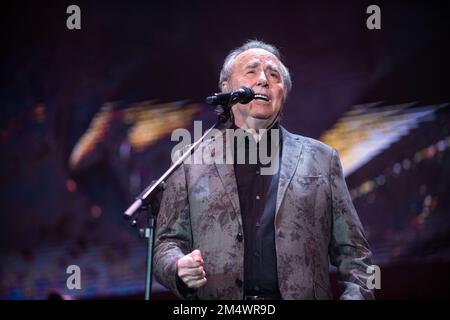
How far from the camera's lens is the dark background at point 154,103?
132 inches

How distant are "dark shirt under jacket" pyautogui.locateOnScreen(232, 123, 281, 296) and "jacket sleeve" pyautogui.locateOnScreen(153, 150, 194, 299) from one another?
240 millimetres

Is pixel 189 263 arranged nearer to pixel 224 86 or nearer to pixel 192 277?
pixel 192 277

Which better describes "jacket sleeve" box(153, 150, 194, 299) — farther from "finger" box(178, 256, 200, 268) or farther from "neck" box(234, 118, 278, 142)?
"neck" box(234, 118, 278, 142)

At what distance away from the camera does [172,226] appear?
232 centimetres

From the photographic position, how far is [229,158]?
240 centimetres

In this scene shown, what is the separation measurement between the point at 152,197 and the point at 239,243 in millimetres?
389

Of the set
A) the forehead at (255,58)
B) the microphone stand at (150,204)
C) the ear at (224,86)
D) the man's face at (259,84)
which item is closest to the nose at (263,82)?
the man's face at (259,84)

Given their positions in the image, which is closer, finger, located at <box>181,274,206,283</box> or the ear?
finger, located at <box>181,274,206,283</box>

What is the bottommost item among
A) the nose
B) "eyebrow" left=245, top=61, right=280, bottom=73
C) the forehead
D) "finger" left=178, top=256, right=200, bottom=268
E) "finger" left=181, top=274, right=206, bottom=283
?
"finger" left=181, top=274, right=206, bottom=283

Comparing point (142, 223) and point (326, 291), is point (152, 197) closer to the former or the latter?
point (326, 291)

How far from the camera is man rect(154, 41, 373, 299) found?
2.13 m

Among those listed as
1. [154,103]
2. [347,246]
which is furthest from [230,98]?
[154,103]

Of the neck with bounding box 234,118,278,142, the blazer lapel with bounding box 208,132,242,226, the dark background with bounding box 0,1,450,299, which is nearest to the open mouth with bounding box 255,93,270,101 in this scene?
the neck with bounding box 234,118,278,142

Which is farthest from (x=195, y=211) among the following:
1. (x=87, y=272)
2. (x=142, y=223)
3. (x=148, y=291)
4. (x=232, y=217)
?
(x=87, y=272)
